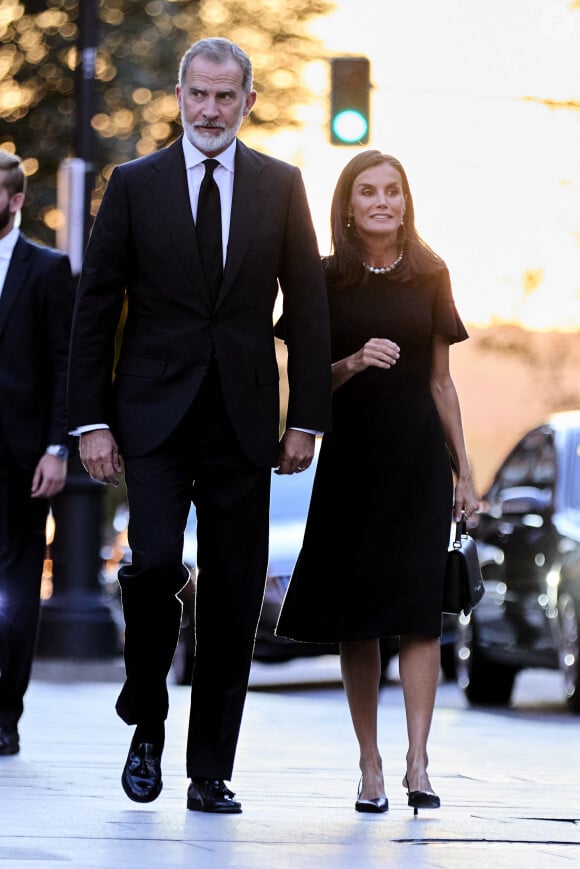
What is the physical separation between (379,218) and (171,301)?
0.79 metres

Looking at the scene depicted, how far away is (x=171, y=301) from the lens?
19.3 feet

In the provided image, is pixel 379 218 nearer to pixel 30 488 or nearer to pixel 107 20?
pixel 30 488

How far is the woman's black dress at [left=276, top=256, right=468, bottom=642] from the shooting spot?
625 centimetres

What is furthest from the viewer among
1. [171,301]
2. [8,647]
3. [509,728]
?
[509,728]

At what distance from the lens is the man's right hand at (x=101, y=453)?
585 centimetres

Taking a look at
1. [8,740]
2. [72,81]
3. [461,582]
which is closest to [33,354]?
[8,740]

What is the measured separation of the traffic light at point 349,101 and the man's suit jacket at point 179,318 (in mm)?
9561

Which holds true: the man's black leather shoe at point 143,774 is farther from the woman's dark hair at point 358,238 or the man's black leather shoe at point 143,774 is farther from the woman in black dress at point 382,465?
the woman's dark hair at point 358,238

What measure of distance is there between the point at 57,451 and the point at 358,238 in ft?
5.35

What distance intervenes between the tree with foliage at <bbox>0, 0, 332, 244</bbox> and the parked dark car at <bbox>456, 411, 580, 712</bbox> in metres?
12.0

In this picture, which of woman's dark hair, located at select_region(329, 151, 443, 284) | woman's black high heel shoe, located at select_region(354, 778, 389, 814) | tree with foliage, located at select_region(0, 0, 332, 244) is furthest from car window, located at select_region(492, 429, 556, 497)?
tree with foliage, located at select_region(0, 0, 332, 244)

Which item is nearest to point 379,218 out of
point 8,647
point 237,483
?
point 237,483

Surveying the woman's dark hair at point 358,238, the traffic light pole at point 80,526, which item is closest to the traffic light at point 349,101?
the traffic light pole at point 80,526

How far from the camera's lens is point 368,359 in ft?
20.0
